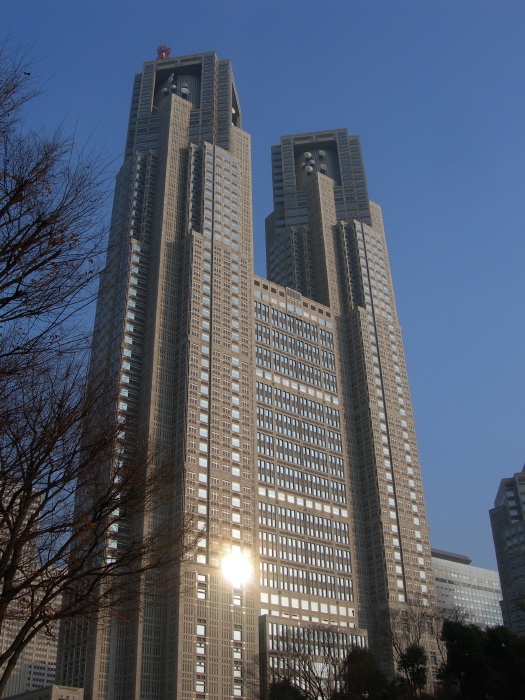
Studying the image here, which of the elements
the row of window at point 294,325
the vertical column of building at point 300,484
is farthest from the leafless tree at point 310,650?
the row of window at point 294,325

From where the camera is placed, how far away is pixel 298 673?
7419 cm

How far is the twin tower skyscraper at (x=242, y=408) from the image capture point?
88.9 meters

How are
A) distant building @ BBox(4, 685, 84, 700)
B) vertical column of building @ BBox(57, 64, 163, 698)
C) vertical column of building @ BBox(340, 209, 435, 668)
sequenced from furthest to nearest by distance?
vertical column of building @ BBox(340, 209, 435, 668) → vertical column of building @ BBox(57, 64, 163, 698) → distant building @ BBox(4, 685, 84, 700)

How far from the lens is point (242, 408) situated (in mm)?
108812

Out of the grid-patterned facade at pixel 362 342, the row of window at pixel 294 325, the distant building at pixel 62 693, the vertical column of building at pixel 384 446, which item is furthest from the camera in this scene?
the row of window at pixel 294 325

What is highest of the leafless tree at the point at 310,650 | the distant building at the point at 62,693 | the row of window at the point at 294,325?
the row of window at the point at 294,325

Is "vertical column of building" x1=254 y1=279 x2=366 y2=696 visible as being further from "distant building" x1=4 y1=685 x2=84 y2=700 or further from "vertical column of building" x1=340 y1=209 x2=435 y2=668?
"distant building" x1=4 y1=685 x2=84 y2=700

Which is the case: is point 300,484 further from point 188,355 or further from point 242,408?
point 188,355

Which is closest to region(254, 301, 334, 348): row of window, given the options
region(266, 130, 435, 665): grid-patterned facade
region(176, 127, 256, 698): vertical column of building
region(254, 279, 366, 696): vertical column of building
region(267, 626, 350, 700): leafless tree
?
region(254, 279, 366, 696): vertical column of building

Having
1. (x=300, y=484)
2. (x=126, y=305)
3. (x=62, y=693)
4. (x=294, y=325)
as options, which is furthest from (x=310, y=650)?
(x=294, y=325)

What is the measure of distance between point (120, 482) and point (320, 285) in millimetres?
127784

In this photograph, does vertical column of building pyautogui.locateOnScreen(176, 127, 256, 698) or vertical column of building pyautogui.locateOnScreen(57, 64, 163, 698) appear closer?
vertical column of building pyautogui.locateOnScreen(57, 64, 163, 698)

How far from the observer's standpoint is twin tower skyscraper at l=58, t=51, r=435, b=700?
8894 centimetres

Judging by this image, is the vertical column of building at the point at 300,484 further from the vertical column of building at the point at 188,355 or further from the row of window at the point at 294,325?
the vertical column of building at the point at 188,355
